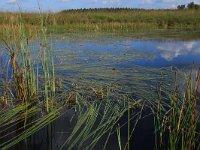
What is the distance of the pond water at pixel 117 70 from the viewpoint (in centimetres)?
363

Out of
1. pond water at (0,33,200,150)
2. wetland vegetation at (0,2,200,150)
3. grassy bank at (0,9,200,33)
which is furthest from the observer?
grassy bank at (0,9,200,33)

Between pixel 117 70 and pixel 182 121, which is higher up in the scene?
pixel 182 121

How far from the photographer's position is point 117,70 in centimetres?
667

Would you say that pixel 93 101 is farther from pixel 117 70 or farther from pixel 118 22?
pixel 118 22

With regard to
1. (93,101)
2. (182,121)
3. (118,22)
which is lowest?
(93,101)

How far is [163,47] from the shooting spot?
1098 centimetres

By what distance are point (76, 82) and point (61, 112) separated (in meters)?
1.37

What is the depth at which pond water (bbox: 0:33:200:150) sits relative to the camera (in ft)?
11.9

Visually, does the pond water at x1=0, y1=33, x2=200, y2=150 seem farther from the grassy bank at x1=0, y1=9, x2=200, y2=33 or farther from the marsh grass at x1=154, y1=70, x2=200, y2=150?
the grassy bank at x1=0, y1=9, x2=200, y2=33

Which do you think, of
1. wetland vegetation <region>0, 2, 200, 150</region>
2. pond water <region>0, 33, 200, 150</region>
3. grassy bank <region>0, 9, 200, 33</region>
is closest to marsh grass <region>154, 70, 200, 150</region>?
wetland vegetation <region>0, 2, 200, 150</region>

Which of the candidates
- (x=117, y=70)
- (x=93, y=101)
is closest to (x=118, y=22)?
(x=117, y=70)

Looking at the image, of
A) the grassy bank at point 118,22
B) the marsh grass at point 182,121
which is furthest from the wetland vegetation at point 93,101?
the grassy bank at point 118,22

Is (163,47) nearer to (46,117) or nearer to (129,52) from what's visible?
(129,52)

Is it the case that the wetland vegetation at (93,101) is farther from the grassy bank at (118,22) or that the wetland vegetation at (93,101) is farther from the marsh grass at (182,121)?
the grassy bank at (118,22)
